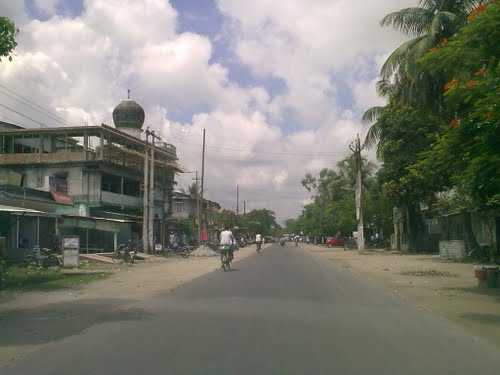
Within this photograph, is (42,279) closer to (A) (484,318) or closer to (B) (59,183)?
(A) (484,318)

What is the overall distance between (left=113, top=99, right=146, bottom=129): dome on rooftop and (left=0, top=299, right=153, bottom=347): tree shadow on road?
129 ft

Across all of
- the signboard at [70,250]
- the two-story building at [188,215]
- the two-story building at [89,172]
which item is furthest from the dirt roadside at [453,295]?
the two-story building at [188,215]

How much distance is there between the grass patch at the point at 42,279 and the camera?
18.1 m

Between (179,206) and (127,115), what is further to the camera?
(179,206)

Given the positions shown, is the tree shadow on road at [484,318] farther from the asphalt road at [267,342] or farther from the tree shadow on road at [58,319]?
the tree shadow on road at [58,319]

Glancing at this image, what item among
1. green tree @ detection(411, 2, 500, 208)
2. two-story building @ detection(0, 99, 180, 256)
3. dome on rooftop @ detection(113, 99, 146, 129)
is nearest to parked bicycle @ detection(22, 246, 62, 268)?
two-story building @ detection(0, 99, 180, 256)

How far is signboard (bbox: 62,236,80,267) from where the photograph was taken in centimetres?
2566

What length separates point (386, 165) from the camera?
37938 millimetres

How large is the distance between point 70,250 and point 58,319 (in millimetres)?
14877

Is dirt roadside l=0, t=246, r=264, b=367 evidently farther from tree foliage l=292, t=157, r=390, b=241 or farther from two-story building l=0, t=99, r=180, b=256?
tree foliage l=292, t=157, r=390, b=241

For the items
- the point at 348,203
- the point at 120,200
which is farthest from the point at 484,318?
the point at 348,203

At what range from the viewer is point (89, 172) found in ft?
148

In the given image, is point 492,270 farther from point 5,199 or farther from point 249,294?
point 5,199

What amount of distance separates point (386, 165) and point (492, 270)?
21.1 meters
